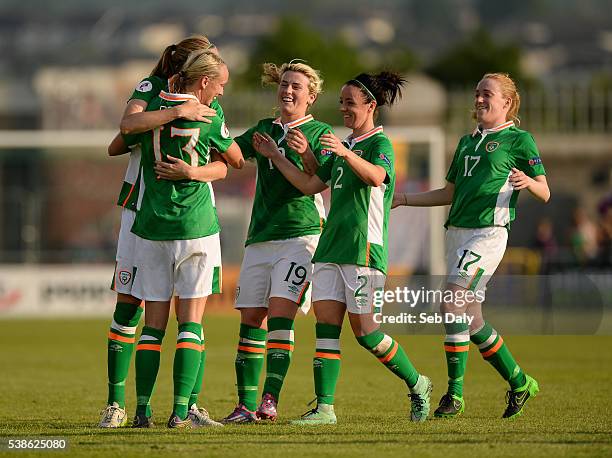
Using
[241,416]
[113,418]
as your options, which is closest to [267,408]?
[241,416]

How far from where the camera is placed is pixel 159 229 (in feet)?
28.7

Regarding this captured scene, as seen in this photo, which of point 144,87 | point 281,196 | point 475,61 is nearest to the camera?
point 144,87

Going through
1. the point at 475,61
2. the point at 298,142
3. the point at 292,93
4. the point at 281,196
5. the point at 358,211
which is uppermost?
the point at 475,61

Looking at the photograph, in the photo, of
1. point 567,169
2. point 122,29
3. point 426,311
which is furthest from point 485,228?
point 122,29

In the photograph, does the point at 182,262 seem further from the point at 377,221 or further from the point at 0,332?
the point at 0,332

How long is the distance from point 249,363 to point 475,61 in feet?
243

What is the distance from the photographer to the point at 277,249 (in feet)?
31.1

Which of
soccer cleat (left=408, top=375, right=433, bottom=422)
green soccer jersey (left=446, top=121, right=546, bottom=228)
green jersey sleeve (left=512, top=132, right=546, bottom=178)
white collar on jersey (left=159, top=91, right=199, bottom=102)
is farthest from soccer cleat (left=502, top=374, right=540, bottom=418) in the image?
white collar on jersey (left=159, top=91, right=199, bottom=102)

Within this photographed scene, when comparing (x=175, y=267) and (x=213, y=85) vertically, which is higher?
(x=213, y=85)

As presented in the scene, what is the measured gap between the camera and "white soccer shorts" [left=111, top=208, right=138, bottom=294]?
357 inches

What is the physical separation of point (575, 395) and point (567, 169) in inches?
1596

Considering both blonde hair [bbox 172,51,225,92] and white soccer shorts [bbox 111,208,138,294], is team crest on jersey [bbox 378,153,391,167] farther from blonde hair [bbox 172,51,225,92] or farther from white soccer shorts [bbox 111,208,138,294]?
white soccer shorts [bbox 111,208,138,294]

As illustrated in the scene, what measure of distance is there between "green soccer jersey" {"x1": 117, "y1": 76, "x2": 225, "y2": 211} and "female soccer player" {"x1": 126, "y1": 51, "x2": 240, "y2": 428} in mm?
94

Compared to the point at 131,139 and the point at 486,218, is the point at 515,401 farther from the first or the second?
the point at 131,139
